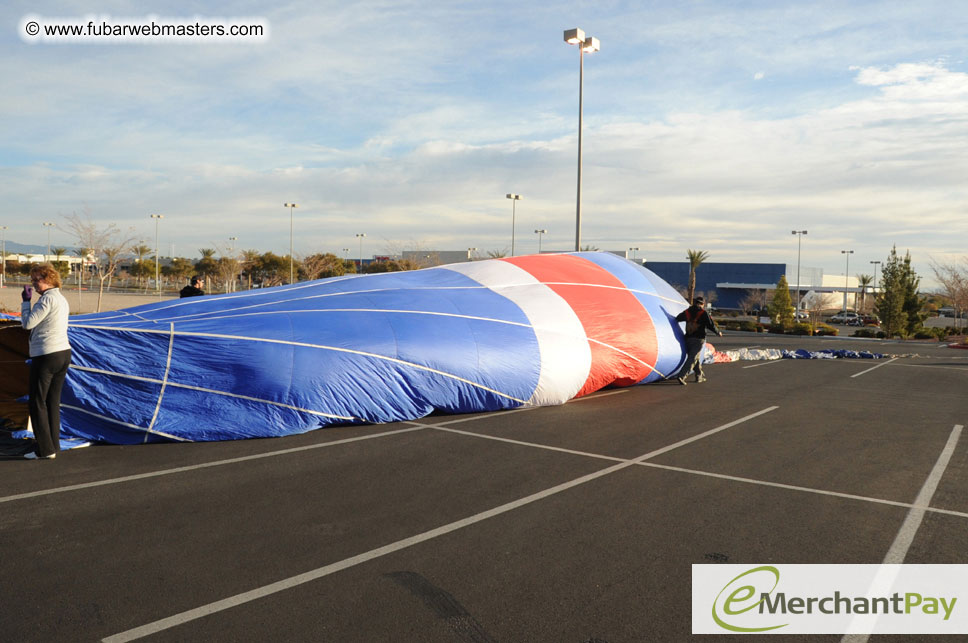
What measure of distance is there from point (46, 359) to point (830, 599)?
7.02 meters

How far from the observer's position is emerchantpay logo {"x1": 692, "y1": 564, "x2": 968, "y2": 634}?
3.70 meters

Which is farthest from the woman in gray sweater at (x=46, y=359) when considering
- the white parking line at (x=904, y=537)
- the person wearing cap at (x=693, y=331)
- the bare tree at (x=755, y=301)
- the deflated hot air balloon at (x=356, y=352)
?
the bare tree at (x=755, y=301)

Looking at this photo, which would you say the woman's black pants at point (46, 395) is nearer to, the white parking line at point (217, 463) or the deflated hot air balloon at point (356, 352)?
the deflated hot air balloon at point (356, 352)

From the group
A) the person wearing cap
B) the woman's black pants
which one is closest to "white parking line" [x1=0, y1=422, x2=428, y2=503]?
the woman's black pants

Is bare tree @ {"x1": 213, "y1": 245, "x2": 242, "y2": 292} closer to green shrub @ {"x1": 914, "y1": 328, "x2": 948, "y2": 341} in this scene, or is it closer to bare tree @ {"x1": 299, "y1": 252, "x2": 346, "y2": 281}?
bare tree @ {"x1": 299, "y1": 252, "x2": 346, "y2": 281}

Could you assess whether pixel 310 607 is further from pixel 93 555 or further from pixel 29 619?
pixel 93 555

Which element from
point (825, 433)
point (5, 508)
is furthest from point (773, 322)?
point (5, 508)

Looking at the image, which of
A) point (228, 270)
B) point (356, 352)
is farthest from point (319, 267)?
point (356, 352)

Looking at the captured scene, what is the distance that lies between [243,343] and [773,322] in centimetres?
4760

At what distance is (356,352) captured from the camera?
8758mm

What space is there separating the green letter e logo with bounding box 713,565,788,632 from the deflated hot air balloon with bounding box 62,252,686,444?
555 centimetres

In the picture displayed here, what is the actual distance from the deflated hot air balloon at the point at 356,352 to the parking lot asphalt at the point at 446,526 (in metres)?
0.37

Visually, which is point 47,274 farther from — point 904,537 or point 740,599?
point 904,537

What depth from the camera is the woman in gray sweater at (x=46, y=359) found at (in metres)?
6.59
